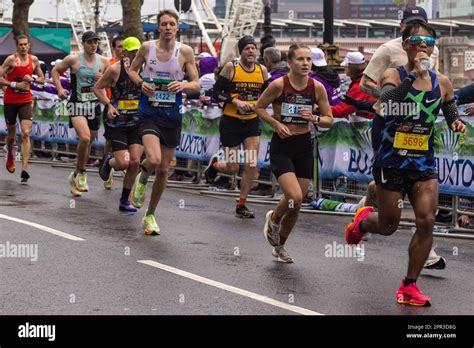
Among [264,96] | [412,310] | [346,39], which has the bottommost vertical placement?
[346,39]

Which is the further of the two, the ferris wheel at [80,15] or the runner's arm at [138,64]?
the ferris wheel at [80,15]

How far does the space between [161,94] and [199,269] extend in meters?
2.87

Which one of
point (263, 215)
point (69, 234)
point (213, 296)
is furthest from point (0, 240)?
point (263, 215)

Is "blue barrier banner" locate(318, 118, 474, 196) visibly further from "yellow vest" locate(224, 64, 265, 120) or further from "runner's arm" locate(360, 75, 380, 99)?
"runner's arm" locate(360, 75, 380, 99)

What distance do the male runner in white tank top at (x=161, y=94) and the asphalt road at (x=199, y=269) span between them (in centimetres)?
69

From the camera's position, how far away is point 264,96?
36.8 ft

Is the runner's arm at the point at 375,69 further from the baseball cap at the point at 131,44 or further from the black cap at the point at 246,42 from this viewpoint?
the baseball cap at the point at 131,44

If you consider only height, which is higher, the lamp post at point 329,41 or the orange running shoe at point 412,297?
the lamp post at point 329,41

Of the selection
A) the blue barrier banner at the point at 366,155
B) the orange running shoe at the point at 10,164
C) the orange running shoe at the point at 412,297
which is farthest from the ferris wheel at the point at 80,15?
the orange running shoe at the point at 412,297

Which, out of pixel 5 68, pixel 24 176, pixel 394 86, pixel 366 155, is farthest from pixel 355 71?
pixel 5 68

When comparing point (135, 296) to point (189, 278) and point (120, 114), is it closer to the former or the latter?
point (189, 278)

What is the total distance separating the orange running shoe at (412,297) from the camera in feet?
28.6

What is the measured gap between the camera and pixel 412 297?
28.8 ft
